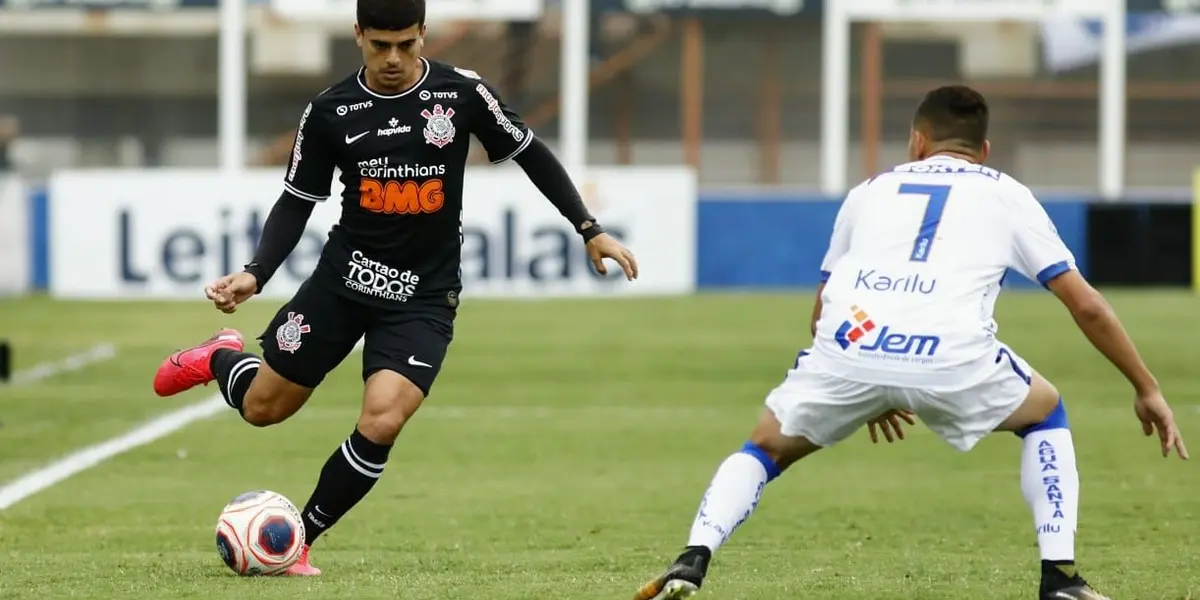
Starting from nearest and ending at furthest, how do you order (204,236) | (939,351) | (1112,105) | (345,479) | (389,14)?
(939,351)
(389,14)
(345,479)
(204,236)
(1112,105)

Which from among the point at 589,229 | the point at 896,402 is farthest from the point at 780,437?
the point at 589,229

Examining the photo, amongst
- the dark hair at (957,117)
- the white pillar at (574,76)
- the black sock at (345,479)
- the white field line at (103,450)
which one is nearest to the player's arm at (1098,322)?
the dark hair at (957,117)

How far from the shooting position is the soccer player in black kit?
6852mm

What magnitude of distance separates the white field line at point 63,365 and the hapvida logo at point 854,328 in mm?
9745

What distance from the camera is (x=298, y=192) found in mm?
7113

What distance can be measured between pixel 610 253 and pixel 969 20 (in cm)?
2183

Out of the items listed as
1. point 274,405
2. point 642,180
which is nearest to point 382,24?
point 274,405

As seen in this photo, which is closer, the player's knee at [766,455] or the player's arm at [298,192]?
the player's knee at [766,455]

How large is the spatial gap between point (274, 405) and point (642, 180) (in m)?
16.8

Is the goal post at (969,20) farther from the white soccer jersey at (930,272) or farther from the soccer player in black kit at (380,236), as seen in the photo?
the white soccer jersey at (930,272)

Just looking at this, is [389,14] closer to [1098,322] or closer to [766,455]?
[766,455]

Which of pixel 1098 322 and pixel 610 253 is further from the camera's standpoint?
pixel 610 253

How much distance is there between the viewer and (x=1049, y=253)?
5832 millimetres

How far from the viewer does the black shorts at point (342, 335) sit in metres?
6.93
